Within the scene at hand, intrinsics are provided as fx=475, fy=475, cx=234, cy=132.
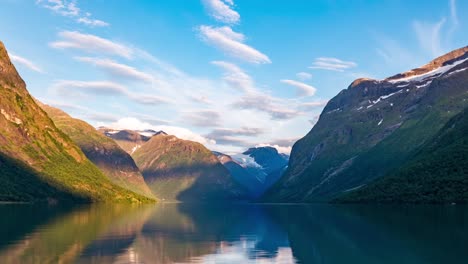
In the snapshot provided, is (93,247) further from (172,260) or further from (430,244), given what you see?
(430,244)

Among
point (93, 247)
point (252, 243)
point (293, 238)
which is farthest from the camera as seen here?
point (293, 238)

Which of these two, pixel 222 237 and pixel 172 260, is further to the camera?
pixel 222 237

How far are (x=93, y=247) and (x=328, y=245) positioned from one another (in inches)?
1271

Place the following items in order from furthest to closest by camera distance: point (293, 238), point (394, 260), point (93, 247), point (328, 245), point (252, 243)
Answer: point (293, 238)
point (252, 243)
point (328, 245)
point (93, 247)
point (394, 260)

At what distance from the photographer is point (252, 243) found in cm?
7250

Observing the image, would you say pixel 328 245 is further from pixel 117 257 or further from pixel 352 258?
pixel 117 257

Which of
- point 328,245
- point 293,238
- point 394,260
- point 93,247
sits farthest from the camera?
point 293,238

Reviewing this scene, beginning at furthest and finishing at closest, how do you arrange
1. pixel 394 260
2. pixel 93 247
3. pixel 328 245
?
pixel 328 245, pixel 93 247, pixel 394 260

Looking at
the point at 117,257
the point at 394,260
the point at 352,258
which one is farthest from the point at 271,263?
the point at 117,257

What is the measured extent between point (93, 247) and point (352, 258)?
33.1 metres

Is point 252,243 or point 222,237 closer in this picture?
point 252,243

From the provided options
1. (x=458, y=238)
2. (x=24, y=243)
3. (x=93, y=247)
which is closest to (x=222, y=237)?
(x=93, y=247)

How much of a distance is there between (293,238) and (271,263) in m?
27.3

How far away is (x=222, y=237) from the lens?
269ft
